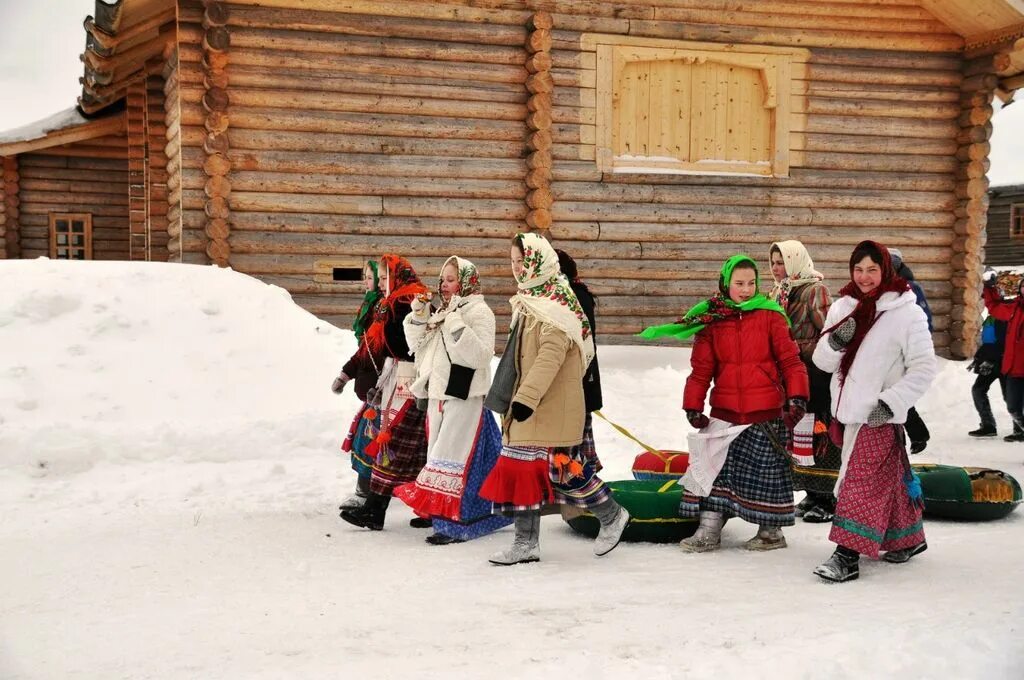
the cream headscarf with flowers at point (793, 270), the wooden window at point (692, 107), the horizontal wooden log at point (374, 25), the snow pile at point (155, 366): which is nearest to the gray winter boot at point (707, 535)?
the cream headscarf with flowers at point (793, 270)

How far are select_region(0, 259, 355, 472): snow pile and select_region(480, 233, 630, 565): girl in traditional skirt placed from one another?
3328mm

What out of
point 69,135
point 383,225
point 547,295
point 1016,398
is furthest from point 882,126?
point 69,135

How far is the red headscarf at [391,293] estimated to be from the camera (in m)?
6.38

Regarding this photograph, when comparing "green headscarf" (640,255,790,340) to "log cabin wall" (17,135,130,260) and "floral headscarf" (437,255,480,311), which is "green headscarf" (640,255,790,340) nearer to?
"floral headscarf" (437,255,480,311)

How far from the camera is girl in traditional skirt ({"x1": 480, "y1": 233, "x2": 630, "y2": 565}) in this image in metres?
5.12

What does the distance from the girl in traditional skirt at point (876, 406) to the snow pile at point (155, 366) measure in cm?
452

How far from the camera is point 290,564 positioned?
514cm

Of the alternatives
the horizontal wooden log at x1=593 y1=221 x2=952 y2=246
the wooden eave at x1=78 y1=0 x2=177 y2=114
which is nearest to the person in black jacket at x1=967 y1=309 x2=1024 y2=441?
the horizontal wooden log at x1=593 y1=221 x2=952 y2=246

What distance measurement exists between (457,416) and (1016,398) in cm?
661

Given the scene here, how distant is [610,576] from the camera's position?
482 centimetres

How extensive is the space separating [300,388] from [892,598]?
5.90m

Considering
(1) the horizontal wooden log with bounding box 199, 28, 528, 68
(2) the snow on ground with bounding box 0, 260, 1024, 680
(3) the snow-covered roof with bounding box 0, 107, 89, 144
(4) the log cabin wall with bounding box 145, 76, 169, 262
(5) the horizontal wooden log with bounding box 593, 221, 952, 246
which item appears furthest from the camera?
(3) the snow-covered roof with bounding box 0, 107, 89, 144

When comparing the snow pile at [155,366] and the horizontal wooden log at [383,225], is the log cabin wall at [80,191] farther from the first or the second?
the snow pile at [155,366]

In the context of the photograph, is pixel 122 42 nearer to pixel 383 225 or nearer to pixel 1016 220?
pixel 383 225
